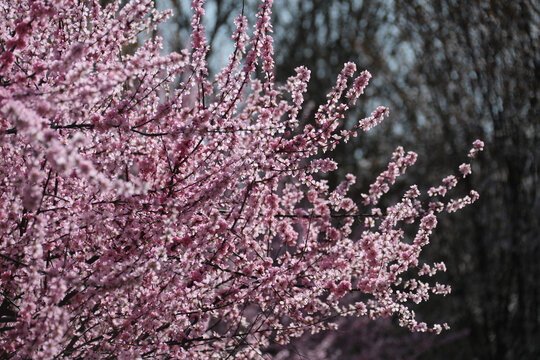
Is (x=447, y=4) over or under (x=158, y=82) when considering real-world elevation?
over

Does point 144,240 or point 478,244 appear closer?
point 144,240

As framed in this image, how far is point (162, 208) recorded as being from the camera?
2.98 meters

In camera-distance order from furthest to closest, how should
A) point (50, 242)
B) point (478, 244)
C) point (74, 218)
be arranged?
point (478, 244), point (50, 242), point (74, 218)

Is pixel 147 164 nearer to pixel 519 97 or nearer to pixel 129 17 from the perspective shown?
pixel 129 17

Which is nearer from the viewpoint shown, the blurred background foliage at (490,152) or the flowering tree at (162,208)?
the flowering tree at (162,208)

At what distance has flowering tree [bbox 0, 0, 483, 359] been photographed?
262 cm

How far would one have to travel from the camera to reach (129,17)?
2.92 metres

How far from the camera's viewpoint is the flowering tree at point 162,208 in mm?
2615

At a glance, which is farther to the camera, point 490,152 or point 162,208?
point 490,152

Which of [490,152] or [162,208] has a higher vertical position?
[490,152]

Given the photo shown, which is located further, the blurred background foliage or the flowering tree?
the blurred background foliage

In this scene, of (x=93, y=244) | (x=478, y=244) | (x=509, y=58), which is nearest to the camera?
(x=93, y=244)

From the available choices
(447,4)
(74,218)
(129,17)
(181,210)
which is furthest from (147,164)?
(447,4)

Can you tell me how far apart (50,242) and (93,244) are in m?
0.30
